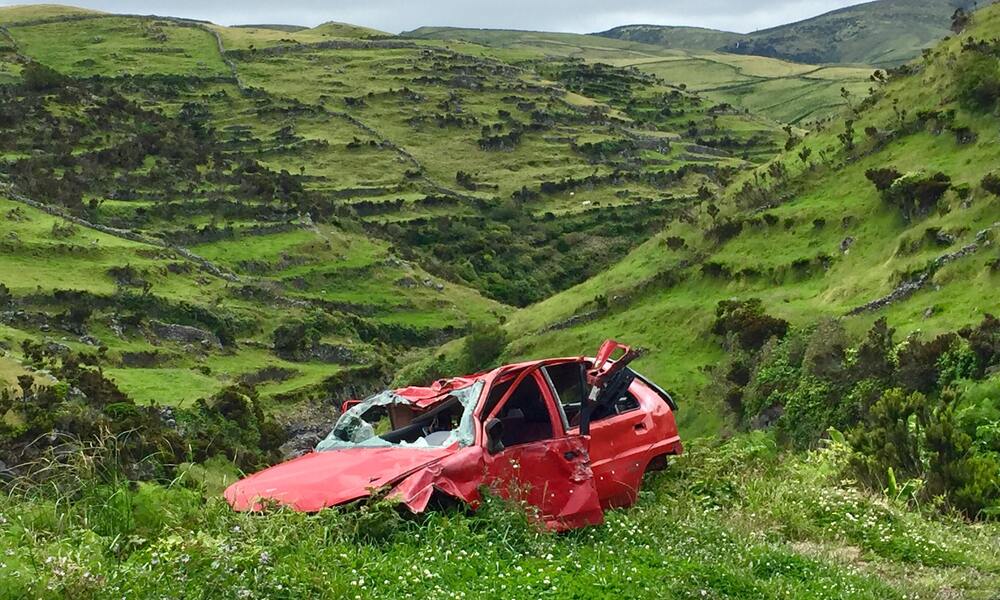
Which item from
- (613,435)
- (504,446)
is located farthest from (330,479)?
(613,435)

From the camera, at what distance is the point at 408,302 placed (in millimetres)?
72562

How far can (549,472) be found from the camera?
904cm

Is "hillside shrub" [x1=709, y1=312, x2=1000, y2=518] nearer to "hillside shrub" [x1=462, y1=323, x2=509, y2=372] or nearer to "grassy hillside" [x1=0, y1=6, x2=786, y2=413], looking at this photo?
"hillside shrub" [x1=462, y1=323, x2=509, y2=372]

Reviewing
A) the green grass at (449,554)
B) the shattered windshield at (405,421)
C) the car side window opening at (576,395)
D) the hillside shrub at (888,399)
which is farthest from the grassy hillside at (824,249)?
the shattered windshield at (405,421)

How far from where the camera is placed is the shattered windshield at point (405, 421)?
356 inches

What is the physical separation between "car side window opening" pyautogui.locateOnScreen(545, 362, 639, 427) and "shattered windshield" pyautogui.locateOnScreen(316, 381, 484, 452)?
1.16m

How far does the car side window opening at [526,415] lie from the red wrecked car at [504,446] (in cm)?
1

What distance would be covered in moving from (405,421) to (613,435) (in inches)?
95.7

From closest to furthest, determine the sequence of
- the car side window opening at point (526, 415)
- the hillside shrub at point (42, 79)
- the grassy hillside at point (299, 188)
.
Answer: the car side window opening at point (526, 415) < the grassy hillside at point (299, 188) < the hillside shrub at point (42, 79)

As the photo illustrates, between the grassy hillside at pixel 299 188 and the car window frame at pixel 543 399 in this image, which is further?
the grassy hillside at pixel 299 188

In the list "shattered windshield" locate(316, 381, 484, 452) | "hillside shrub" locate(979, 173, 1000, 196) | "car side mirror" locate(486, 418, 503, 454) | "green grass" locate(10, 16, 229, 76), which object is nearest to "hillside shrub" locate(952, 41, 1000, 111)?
"hillside shrub" locate(979, 173, 1000, 196)

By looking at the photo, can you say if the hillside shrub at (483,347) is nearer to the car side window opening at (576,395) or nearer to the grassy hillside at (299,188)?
the grassy hillside at (299,188)

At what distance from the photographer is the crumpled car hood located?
7.96 m

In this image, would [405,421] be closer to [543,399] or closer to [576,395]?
[543,399]
